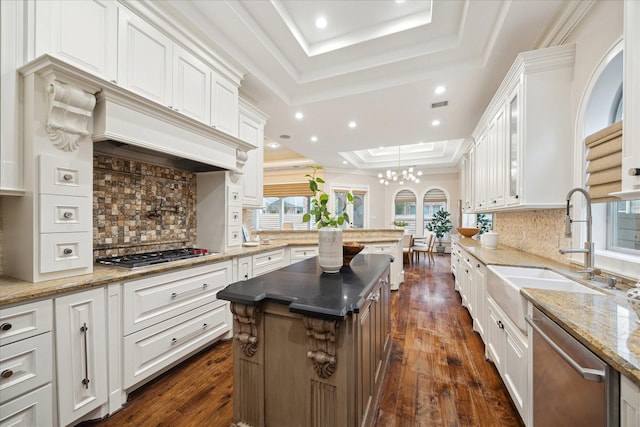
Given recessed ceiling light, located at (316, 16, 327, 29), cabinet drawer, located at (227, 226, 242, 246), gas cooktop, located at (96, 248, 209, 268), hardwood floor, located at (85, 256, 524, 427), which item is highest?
recessed ceiling light, located at (316, 16, 327, 29)

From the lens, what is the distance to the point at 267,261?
3266 millimetres

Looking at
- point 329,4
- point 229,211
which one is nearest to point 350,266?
point 229,211

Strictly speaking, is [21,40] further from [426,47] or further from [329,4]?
[426,47]

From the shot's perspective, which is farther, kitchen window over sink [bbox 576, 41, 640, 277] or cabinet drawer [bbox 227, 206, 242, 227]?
cabinet drawer [bbox 227, 206, 242, 227]

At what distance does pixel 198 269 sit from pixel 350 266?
1.37 meters

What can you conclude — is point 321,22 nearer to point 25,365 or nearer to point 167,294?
point 167,294

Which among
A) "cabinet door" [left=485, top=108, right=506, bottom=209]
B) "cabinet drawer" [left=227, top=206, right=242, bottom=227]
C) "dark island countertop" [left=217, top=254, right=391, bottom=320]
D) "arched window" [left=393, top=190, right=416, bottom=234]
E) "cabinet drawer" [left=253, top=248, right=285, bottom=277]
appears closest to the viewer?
"dark island countertop" [left=217, top=254, right=391, bottom=320]

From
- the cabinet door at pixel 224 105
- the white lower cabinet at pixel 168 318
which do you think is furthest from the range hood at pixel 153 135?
the white lower cabinet at pixel 168 318

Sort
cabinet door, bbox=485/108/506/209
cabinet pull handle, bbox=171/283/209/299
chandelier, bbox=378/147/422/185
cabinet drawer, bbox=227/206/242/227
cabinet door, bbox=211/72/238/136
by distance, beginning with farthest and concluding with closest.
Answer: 1. chandelier, bbox=378/147/422/185
2. cabinet drawer, bbox=227/206/242/227
3. cabinet door, bbox=485/108/506/209
4. cabinet door, bbox=211/72/238/136
5. cabinet pull handle, bbox=171/283/209/299

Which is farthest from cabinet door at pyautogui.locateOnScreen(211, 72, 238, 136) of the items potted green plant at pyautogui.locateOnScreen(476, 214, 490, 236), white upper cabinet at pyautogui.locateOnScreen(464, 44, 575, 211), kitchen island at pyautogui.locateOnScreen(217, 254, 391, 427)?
potted green plant at pyautogui.locateOnScreen(476, 214, 490, 236)

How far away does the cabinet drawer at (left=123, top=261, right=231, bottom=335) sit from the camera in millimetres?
1721

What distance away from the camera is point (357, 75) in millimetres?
3043

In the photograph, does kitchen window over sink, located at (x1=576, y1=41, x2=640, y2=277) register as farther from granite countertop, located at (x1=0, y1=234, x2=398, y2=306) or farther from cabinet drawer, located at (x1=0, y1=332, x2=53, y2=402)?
cabinet drawer, located at (x1=0, y1=332, x2=53, y2=402)

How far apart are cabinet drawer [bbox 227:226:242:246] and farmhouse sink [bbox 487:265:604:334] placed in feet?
8.34
